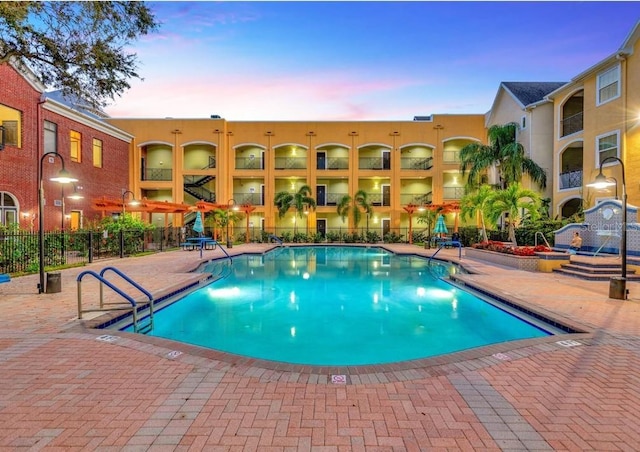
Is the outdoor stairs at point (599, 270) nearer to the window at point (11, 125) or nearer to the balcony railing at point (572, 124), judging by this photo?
the balcony railing at point (572, 124)

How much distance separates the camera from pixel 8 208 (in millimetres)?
15938

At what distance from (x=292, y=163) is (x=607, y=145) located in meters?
20.4

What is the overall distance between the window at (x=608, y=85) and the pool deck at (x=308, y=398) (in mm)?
14810

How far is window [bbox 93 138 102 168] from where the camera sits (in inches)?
872

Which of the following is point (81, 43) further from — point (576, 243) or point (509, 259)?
point (576, 243)

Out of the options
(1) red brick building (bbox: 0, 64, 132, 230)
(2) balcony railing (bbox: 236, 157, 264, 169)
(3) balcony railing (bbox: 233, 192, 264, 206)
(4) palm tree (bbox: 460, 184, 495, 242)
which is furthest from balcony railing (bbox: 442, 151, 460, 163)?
(1) red brick building (bbox: 0, 64, 132, 230)

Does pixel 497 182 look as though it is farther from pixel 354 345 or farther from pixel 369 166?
pixel 354 345

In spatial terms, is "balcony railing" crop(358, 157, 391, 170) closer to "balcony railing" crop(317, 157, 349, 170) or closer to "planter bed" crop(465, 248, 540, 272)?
"balcony railing" crop(317, 157, 349, 170)

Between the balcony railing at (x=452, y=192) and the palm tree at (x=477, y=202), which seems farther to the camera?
the balcony railing at (x=452, y=192)

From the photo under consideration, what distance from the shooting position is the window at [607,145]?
49.3 ft

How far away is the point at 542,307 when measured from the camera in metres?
6.81

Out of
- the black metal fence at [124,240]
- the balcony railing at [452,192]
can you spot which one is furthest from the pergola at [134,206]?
the balcony railing at [452,192]

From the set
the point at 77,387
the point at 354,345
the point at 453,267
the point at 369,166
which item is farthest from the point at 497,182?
the point at 77,387

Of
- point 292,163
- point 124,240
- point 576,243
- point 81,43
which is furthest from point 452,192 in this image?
point 81,43
